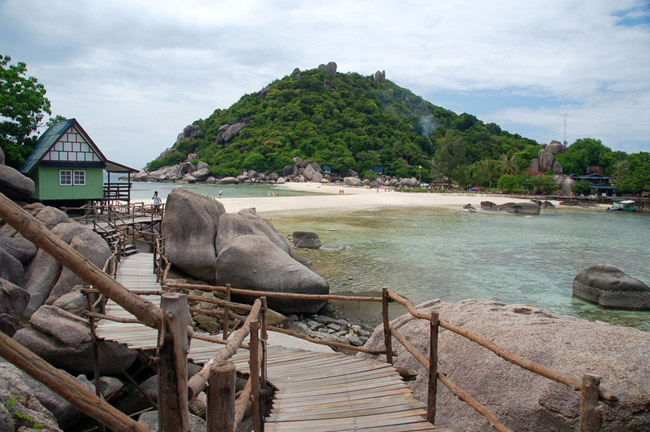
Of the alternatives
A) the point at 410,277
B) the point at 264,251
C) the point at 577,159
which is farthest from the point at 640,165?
the point at 264,251

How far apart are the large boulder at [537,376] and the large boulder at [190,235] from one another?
9.10m

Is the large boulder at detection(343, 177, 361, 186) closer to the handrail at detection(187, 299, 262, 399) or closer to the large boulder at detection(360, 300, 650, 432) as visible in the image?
the large boulder at detection(360, 300, 650, 432)

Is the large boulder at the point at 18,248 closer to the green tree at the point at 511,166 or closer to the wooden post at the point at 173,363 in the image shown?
the wooden post at the point at 173,363

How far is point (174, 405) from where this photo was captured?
7.98 ft

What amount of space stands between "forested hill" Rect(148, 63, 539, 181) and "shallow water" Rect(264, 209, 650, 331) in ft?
182

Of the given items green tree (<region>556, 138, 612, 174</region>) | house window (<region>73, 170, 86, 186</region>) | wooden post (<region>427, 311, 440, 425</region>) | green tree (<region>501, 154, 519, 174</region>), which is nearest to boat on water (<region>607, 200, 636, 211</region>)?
green tree (<region>556, 138, 612, 174</region>)

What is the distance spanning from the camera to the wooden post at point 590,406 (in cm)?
272

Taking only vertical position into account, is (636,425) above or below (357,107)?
below

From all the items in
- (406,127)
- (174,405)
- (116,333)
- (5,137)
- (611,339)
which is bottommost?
(116,333)

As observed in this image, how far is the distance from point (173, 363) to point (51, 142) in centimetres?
2026

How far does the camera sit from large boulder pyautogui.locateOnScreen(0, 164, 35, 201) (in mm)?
14758

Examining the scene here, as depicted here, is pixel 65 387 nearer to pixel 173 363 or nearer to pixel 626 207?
pixel 173 363

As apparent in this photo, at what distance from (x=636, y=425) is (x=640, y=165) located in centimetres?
7859

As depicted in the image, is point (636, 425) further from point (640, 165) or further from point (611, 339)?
point (640, 165)
